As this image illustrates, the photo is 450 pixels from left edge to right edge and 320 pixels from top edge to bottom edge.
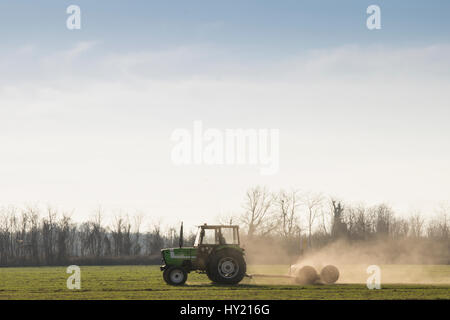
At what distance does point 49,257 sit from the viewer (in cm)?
8319

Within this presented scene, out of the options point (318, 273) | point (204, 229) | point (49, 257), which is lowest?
point (49, 257)

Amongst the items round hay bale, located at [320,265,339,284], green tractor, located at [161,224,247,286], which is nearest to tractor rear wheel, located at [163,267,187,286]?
green tractor, located at [161,224,247,286]

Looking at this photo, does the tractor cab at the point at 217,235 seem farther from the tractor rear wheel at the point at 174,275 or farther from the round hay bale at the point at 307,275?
the round hay bale at the point at 307,275

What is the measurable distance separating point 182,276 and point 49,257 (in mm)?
65155

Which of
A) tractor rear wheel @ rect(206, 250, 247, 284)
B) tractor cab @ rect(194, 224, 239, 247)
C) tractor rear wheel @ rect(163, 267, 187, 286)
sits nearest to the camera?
tractor rear wheel @ rect(206, 250, 247, 284)

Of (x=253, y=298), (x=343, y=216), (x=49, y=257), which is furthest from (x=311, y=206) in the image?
(x=253, y=298)

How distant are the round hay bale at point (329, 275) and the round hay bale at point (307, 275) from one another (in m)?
0.27

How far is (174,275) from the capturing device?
77.4ft

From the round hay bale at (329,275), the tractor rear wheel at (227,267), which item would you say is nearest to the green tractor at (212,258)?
the tractor rear wheel at (227,267)

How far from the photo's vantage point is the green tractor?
900 inches

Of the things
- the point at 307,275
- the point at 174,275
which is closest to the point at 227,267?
the point at 174,275

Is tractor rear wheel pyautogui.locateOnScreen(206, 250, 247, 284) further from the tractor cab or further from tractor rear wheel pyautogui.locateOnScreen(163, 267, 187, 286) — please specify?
tractor rear wheel pyautogui.locateOnScreen(163, 267, 187, 286)

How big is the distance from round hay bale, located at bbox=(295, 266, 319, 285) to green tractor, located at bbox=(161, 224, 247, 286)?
2342 mm
